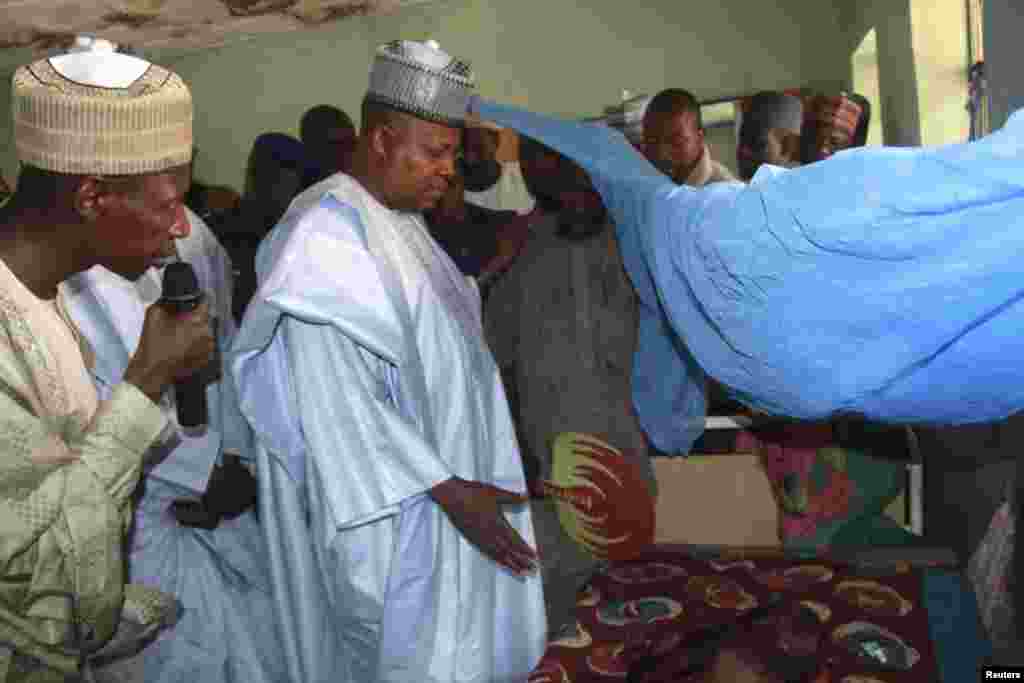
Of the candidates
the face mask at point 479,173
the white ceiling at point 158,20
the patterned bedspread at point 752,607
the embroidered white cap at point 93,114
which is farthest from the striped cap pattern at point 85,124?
the white ceiling at point 158,20

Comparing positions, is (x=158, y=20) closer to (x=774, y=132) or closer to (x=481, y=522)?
(x=774, y=132)

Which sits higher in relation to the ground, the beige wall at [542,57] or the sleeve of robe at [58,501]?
the beige wall at [542,57]

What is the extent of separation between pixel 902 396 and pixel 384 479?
1001mm

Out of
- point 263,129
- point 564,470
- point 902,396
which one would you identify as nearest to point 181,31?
point 263,129

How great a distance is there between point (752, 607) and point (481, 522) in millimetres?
1007

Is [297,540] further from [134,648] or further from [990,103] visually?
[990,103]

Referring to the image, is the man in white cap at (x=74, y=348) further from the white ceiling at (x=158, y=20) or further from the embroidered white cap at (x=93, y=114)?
the white ceiling at (x=158, y=20)

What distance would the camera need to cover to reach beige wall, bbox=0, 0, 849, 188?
5.45 m

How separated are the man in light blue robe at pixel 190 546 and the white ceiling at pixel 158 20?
12.8 ft

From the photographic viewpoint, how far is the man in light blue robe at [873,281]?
1102 mm

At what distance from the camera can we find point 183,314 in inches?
56.2

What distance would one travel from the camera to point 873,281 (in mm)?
1198

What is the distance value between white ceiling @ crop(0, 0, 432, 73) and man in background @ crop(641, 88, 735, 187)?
3074 mm

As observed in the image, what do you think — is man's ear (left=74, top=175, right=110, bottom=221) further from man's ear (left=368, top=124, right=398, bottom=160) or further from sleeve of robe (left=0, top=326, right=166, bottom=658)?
man's ear (left=368, top=124, right=398, bottom=160)
